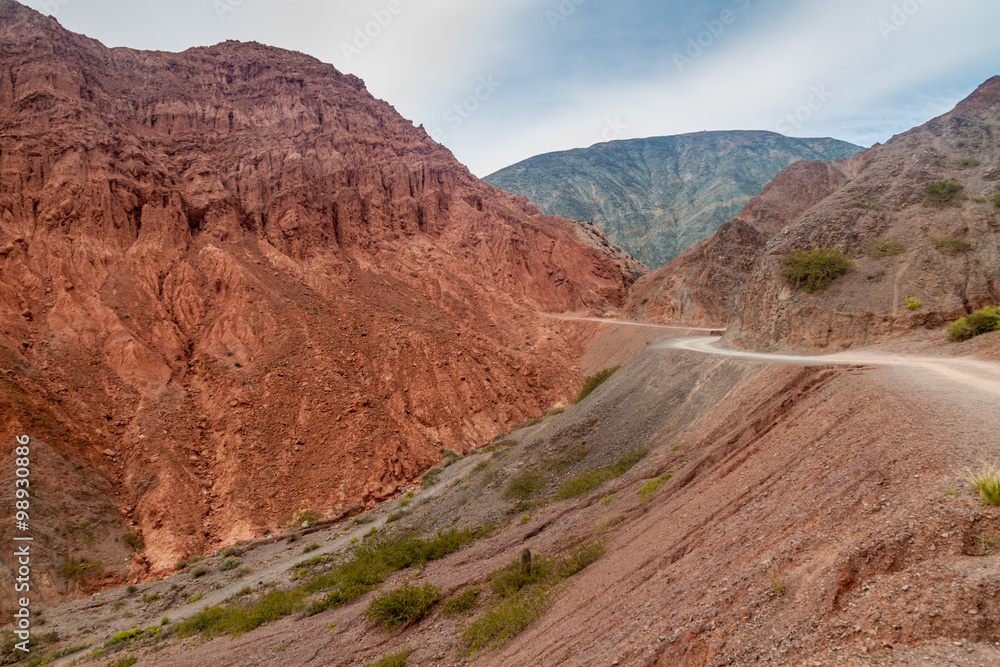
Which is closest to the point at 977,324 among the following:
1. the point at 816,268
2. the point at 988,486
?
the point at 816,268

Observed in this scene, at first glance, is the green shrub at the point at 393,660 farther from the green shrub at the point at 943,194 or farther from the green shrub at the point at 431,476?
the green shrub at the point at 943,194

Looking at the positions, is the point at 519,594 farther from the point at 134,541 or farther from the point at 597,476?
the point at 134,541

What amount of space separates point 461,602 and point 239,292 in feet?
89.2

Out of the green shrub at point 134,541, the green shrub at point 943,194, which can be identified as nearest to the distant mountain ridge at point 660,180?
the green shrub at point 943,194

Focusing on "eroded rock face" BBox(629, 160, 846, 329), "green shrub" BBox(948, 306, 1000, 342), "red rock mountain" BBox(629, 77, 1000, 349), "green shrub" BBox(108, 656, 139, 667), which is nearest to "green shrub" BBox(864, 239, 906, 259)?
"red rock mountain" BBox(629, 77, 1000, 349)

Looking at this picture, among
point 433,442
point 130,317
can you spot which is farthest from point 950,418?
point 130,317

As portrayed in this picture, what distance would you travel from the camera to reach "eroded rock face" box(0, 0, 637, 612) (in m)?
21.6

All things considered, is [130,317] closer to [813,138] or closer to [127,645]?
[127,645]

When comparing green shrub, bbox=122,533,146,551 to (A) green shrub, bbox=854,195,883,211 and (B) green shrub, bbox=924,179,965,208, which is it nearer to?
(A) green shrub, bbox=854,195,883,211

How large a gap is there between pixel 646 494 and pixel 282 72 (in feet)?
176

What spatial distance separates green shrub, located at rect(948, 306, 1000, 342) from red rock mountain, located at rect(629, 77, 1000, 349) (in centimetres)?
239

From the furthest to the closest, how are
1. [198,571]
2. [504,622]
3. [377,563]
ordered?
[198,571], [377,563], [504,622]

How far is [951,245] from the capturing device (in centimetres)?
1700

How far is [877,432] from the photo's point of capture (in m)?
Result: 6.64
